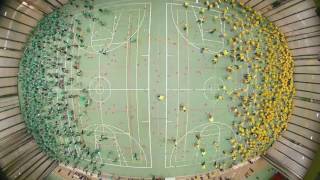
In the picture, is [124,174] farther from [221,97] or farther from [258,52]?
[258,52]

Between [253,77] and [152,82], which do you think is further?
[253,77]

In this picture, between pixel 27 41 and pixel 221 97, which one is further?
pixel 27 41

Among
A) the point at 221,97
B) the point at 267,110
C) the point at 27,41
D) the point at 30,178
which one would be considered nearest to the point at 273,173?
the point at 267,110

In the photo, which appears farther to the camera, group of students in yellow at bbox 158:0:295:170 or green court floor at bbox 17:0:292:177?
group of students in yellow at bbox 158:0:295:170

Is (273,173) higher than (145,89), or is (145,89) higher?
(145,89)

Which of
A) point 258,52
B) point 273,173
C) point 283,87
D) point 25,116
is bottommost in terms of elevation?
point 273,173

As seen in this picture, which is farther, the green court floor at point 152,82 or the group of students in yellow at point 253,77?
the group of students in yellow at point 253,77

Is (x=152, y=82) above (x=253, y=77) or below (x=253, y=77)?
below
